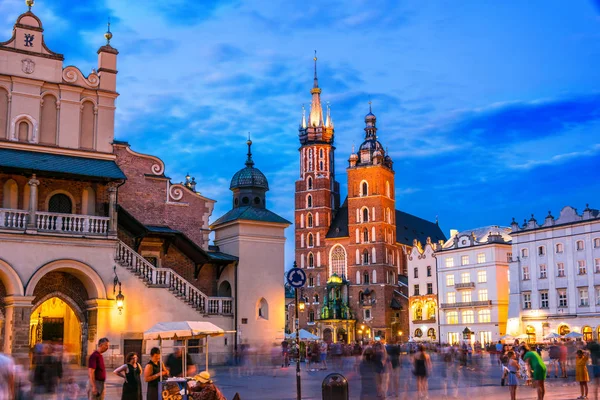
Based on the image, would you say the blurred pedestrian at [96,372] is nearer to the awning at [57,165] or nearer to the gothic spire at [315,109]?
the awning at [57,165]

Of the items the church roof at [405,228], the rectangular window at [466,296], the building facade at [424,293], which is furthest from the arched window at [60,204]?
the church roof at [405,228]

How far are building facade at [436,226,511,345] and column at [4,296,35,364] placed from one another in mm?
59901

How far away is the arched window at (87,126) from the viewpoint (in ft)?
107

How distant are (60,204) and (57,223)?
82.3 inches

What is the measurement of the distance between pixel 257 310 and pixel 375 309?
71.7m

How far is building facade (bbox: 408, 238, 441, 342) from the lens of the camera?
307ft

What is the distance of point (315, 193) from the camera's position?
391ft

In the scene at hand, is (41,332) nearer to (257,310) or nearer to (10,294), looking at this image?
(10,294)

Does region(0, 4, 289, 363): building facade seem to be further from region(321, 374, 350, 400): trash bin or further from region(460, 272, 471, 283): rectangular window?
region(460, 272, 471, 283): rectangular window

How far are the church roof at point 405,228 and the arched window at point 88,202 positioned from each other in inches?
3269

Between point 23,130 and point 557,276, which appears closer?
point 23,130

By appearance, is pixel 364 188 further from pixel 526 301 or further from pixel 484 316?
pixel 526 301

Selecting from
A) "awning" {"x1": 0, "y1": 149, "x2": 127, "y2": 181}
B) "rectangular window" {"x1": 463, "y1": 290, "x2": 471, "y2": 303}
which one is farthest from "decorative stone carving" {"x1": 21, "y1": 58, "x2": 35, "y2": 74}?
"rectangular window" {"x1": 463, "y1": 290, "x2": 471, "y2": 303}

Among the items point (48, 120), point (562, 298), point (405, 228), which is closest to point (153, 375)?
point (48, 120)
